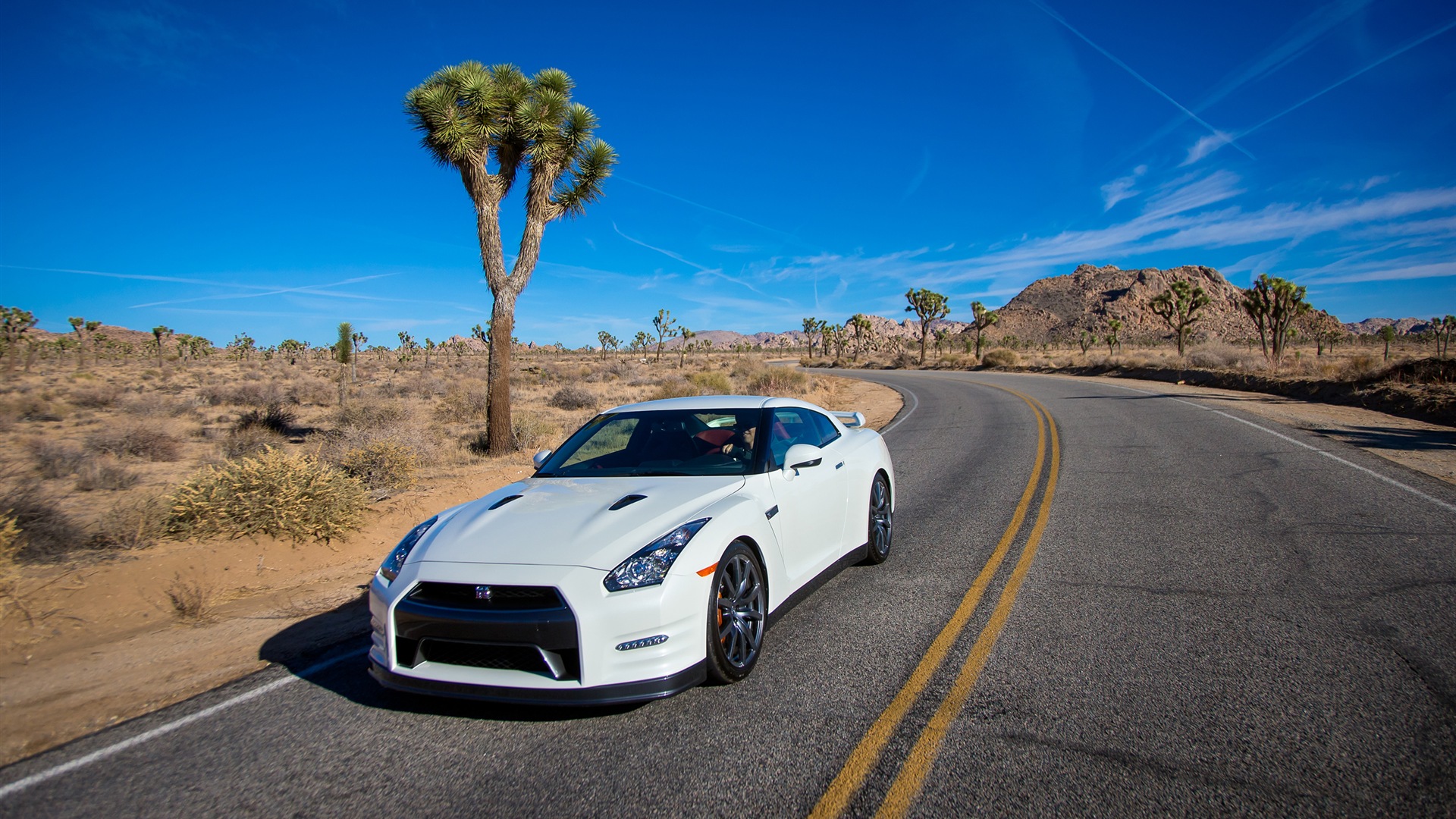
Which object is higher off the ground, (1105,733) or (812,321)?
A: (812,321)

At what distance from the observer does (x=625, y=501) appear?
12.6 feet

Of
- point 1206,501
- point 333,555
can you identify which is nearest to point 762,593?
point 333,555

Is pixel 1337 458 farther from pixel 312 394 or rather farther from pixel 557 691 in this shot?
pixel 312 394

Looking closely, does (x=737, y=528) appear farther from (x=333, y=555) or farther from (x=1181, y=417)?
(x=1181, y=417)

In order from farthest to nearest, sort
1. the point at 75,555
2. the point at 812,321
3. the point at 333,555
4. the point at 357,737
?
the point at 812,321 < the point at 333,555 < the point at 75,555 < the point at 357,737

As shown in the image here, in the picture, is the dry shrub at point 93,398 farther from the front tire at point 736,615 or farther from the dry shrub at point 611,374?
the front tire at point 736,615

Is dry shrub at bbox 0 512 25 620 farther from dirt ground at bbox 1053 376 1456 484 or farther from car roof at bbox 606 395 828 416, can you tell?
dirt ground at bbox 1053 376 1456 484

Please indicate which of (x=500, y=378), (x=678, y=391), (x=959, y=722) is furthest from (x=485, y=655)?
(x=678, y=391)

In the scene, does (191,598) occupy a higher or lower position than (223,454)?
lower

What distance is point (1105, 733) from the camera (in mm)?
3053

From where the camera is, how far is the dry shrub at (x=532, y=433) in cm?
1373

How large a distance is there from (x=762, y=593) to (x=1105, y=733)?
1731mm

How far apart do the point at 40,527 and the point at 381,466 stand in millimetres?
3453

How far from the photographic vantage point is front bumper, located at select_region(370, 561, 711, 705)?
3.05 metres
